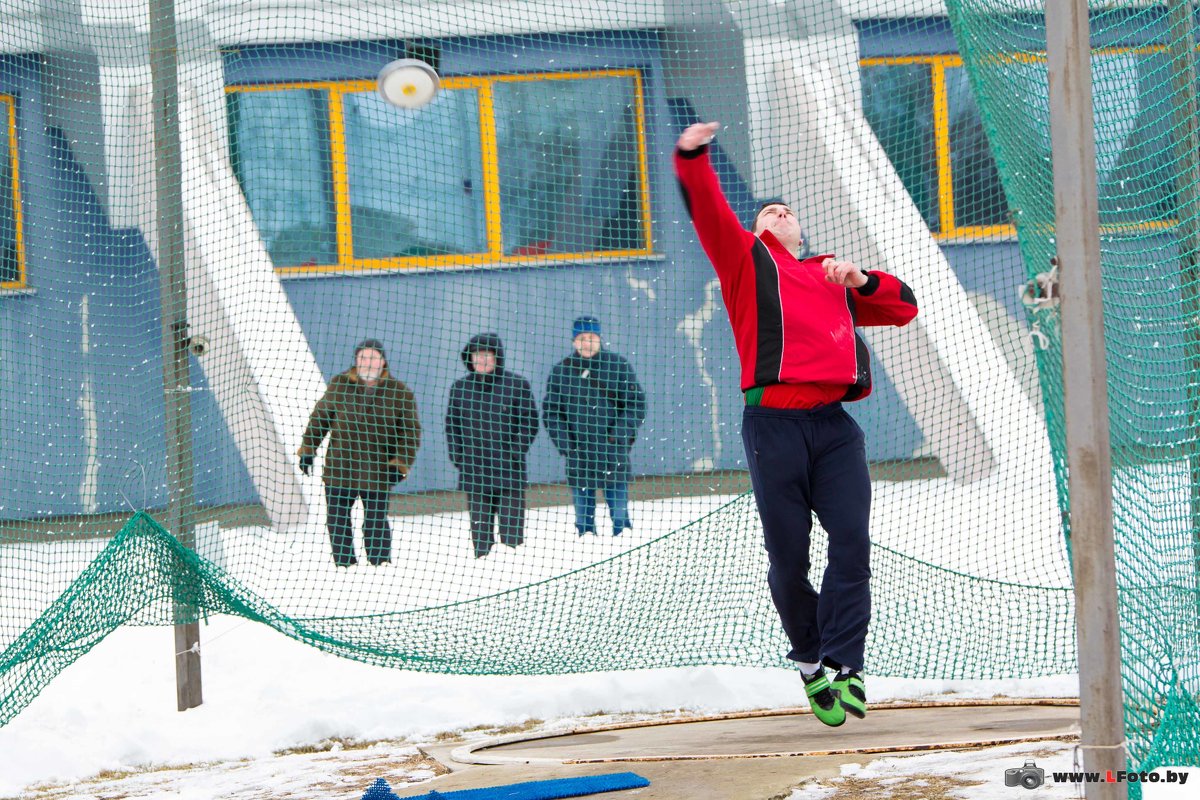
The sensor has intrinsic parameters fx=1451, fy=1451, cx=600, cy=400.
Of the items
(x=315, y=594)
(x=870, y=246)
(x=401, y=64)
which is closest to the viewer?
(x=401, y=64)

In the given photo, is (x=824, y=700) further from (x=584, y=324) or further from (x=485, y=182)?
(x=485, y=182)

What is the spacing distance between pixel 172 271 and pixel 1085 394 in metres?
4.47

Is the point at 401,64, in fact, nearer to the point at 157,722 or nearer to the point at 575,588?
the point at 575,588

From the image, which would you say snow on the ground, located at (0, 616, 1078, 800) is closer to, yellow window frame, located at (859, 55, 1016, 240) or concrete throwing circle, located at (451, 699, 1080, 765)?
concrete throwing circle, located at (451, 699, 1080, 765)

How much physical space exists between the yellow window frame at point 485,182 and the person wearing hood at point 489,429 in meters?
1.84

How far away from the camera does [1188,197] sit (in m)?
4.61

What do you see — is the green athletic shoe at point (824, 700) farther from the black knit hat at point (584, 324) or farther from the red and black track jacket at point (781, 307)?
the black knit hat at point (584, 324)

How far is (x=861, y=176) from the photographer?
32.7 ft

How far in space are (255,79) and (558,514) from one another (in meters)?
3.71

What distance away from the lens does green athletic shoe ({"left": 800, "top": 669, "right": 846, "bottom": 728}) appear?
4234mm

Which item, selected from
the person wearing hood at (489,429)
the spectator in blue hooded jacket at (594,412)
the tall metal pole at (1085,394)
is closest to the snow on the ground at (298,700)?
the person wearing hood at (489,429)

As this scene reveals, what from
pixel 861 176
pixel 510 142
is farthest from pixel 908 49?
pixel 510 142

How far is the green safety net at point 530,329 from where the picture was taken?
16.9 feet

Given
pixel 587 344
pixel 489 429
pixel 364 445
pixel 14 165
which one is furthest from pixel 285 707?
pixel 14 165
